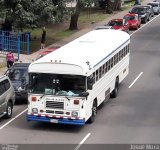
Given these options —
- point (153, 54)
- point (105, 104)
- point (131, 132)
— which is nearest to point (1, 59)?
point (153, 54)

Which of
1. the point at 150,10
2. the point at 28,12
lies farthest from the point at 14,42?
the point at 150,10

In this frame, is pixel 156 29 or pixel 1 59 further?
pixel 156 29

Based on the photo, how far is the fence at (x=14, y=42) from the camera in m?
37.3

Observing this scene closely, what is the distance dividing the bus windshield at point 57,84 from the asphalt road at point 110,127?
61.9 inches

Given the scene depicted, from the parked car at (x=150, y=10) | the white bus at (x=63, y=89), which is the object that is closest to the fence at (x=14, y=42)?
the white bus at (x=63, y=89)

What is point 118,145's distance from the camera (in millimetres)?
17953

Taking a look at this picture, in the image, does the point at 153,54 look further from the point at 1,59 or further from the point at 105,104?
the point at 105,104

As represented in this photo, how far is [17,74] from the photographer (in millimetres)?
25672

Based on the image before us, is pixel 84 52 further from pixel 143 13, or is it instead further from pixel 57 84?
pixel 143 13

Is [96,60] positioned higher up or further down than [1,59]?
higher up

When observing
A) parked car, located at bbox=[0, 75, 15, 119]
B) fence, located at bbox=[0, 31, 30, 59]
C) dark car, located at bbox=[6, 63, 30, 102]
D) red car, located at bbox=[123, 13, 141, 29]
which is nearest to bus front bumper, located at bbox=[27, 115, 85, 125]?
parked car, located at bbox=[0, 75, 15, 119]

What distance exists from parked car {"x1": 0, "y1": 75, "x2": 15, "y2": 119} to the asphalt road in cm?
41

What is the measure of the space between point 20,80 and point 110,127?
6.62m

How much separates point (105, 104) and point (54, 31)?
25.6 m
